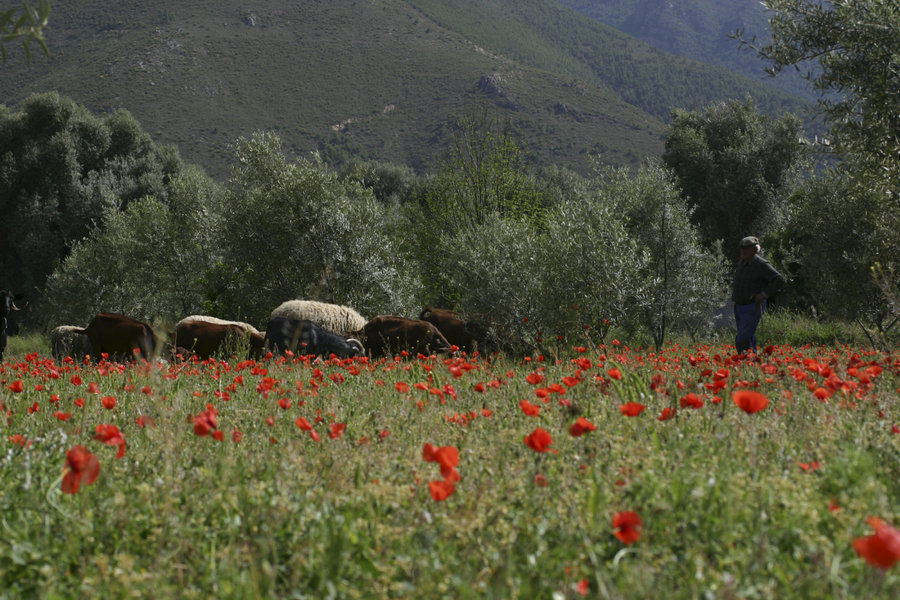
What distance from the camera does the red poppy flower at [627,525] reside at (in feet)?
7.16

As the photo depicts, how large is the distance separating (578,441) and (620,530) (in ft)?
5.34

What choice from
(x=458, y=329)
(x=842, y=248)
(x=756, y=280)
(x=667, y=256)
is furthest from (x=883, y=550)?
(x=667, y=256)

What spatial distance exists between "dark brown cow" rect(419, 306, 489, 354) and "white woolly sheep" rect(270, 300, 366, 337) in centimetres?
208

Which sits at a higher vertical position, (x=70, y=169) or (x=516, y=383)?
(x=516, y=383)

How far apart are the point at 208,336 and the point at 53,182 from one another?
25105 mm

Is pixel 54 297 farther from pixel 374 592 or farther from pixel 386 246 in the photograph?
pixel 374 592

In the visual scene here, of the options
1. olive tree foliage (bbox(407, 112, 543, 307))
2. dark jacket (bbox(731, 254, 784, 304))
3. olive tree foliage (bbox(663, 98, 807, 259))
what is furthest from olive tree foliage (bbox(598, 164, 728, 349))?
olive tree foliage (bbox(663, 98, 807, 259))

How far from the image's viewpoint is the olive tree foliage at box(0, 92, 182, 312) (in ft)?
116

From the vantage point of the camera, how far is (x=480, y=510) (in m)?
2.90

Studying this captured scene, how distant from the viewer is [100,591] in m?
2.42

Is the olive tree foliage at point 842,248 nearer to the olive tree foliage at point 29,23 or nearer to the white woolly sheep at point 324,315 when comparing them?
the white woolly sheep at point 324,315

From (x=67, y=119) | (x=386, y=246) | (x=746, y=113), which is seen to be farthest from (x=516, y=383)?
(x=67, y=119)

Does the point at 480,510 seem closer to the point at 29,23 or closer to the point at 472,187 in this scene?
Answer: the point at 29,23

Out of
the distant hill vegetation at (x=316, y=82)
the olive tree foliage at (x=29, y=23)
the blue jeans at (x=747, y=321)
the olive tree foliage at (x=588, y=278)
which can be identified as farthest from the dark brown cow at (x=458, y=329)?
the distant hill vegetation at (x=316, y=82)
